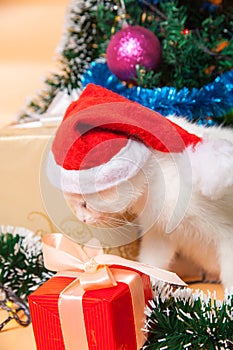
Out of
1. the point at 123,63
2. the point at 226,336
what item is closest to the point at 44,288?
the point at 226,336

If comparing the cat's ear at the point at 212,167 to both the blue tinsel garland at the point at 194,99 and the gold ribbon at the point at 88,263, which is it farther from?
the blue tinsel garland at the point at 194,99

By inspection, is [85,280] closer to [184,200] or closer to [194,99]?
[184,200]

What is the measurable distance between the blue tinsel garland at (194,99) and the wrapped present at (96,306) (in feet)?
1.02

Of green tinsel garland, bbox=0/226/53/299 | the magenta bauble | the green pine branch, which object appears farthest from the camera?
the magenta bauble

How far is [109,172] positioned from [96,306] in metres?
0.14

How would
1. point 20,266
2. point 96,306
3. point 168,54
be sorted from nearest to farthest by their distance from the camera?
point 96,306
point 20,266
point 168,54

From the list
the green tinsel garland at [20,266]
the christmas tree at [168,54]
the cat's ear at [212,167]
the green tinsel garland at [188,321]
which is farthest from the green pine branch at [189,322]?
the christmas tree at [168,54]

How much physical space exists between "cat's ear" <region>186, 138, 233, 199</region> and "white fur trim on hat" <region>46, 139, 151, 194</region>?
6 centimetres

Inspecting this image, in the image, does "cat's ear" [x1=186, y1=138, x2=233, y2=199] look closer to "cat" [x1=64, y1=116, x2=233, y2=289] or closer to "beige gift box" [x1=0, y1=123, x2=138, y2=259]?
"cat" [x1=64, y1=116, x2=233, y2=289]

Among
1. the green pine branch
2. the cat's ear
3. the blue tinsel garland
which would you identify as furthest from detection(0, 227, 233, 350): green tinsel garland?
the blue tinsel garland

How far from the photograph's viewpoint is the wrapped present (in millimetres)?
571

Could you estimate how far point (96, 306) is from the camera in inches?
22.4

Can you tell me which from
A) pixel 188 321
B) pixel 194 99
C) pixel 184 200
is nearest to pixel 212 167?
pixel 184 200

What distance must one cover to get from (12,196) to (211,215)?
0.33m
